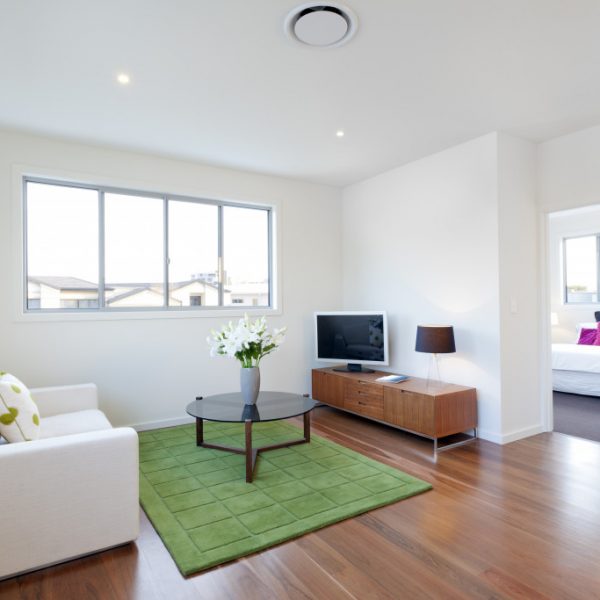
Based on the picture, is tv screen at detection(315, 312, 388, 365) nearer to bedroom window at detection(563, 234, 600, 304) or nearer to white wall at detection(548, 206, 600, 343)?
white wall at detection(548, 206, 600, 343)

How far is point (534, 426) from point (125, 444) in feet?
11.5

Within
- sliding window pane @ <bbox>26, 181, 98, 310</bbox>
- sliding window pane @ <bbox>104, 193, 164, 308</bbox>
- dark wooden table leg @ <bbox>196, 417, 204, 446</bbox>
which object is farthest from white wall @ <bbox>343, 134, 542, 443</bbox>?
sliding window pane @ <bbox>26, 181, 98, 310</bbox>

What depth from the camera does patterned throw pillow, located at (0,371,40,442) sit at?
7.28ft

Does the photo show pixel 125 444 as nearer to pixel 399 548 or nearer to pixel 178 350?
pixel 399 548

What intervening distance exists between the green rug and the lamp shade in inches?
43.2

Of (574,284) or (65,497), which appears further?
(574,284)

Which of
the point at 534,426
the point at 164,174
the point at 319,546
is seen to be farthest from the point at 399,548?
the point at 164,174

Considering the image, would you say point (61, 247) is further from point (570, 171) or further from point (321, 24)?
point (570, 171)

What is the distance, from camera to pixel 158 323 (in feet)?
14.0

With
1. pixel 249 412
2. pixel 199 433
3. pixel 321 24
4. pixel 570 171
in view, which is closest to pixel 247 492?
pixel 249 412

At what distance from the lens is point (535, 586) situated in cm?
187

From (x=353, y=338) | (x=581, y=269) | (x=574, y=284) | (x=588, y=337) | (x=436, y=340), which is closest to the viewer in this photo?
(x=436, y=340)

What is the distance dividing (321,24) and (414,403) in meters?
2.90

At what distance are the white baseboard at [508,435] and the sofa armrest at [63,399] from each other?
3295mm
